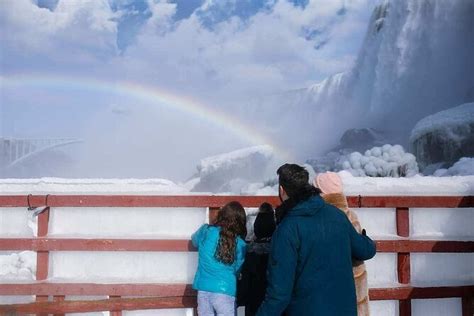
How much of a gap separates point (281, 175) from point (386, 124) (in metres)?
4.94

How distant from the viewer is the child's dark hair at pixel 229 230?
2.43m

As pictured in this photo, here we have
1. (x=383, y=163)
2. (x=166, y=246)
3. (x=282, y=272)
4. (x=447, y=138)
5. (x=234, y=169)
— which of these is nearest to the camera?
(x=282, y=272)

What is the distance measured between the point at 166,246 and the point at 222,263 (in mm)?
681

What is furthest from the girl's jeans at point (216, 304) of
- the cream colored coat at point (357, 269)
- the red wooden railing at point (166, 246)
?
the cream colored coat at point (357, 269)

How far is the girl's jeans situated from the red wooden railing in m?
0.49

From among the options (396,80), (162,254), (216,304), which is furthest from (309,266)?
(396,80)

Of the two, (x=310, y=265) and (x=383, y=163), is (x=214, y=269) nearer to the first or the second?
(x=310, y=265)

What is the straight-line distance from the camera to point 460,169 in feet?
14.8

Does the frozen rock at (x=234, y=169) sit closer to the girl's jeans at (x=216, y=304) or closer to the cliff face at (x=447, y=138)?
the cliff face at (x=447, y=138)

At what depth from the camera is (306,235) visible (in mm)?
1693

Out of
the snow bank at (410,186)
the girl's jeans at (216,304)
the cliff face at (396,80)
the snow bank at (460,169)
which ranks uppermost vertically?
the cliff face at (396,80)

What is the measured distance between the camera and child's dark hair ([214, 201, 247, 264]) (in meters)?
2.43

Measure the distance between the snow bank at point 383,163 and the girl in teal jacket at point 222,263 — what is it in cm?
290

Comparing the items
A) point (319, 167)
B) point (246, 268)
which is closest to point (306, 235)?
point (246, 268)
